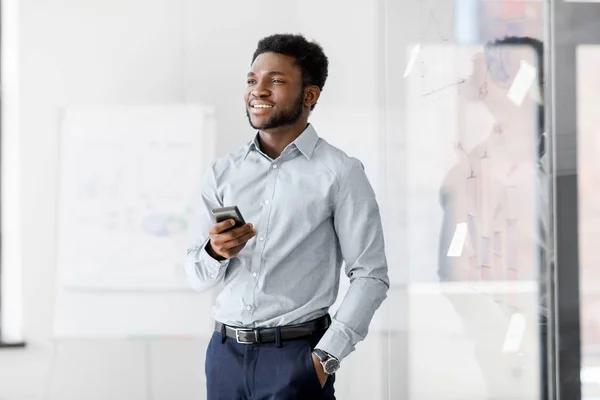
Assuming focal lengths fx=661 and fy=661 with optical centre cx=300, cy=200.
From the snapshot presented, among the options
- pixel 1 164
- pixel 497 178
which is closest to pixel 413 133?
pixel 497 178

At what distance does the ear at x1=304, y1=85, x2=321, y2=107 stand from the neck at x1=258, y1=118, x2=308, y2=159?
5 cm

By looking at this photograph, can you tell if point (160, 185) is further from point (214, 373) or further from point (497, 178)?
point (497, 178)

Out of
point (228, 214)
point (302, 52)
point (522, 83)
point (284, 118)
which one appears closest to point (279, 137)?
point (284, 118)

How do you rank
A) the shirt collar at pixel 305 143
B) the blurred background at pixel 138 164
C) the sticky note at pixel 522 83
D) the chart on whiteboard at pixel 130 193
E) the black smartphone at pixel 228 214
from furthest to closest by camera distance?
the chart on whiteboard at pixel 130 193 < the blurred background at pixel 138 164 < the shirt collar at pixel 305 143 < the black smartphone at pixel 228 214 < the sticky note at pixel 522 83

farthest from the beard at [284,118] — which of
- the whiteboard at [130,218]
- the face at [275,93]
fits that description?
the whiteboard at [130,218]

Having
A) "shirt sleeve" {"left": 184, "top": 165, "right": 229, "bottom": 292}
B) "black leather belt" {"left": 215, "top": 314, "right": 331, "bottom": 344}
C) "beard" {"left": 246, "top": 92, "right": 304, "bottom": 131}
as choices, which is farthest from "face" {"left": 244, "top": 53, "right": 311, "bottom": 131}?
"black leather belt" {"left": 215, "top": 314, "right": 331, "bottom": 344}

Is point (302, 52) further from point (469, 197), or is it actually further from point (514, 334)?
point (514, 334)

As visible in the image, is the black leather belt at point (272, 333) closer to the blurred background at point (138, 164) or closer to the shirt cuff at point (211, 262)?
the shirt cuff at point (211, 262)

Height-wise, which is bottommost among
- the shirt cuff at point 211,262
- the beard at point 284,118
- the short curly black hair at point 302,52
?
the shirt cuff at point 211,262

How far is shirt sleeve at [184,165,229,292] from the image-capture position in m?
1.75

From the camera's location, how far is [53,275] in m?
3.08

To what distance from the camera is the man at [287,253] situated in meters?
1.69

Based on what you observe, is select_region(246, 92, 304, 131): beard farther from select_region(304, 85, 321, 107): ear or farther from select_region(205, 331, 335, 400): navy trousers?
select_region(205, 331, 335, 400): navy trousers

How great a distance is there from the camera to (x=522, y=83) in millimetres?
1479
